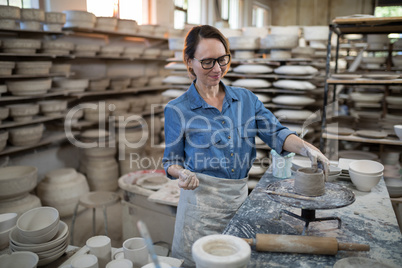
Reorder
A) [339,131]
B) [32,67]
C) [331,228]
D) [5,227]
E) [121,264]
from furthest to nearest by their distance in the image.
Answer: [32,67] → [339,131] → [5,227] → [331,228] → [121,264]

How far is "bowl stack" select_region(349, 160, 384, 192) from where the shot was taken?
2.00m

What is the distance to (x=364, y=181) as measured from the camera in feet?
6.66

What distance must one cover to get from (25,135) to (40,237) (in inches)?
101

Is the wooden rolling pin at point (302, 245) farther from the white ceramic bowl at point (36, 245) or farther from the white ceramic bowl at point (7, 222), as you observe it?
the white ceramic bowl at point (7, 222)

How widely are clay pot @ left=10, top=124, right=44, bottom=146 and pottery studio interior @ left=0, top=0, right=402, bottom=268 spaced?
15 mm

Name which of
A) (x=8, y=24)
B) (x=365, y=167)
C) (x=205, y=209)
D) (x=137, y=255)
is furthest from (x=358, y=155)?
(x=8, y=24)

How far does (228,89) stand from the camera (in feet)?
6.34

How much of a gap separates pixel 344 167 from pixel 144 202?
5.48 feet

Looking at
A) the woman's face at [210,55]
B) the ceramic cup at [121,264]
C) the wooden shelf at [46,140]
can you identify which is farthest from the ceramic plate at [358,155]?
the wooden shelf at [46,140]

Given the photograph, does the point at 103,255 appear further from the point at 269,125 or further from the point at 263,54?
the point at 263,54

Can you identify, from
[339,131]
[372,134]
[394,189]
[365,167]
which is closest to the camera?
[365,167]

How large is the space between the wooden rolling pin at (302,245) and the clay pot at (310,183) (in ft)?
0.85

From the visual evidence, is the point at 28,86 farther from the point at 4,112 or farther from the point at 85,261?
the point at 85,261

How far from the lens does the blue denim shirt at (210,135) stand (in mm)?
1831
